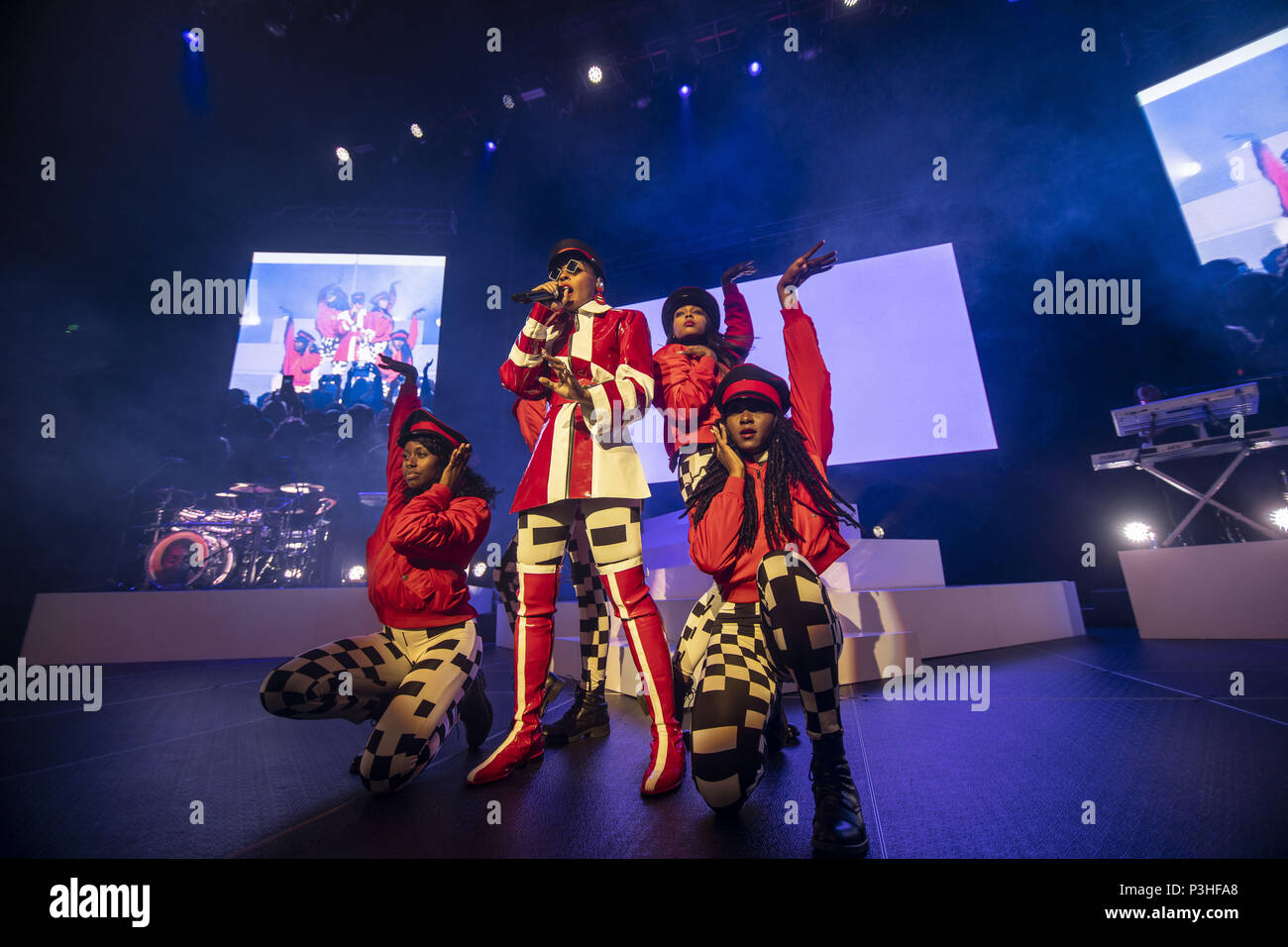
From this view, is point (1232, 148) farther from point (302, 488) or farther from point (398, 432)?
point (302, 488)

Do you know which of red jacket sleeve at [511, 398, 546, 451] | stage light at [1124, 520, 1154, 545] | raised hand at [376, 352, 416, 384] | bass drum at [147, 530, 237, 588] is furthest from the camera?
bass drum at [147, 530, 237, 588]

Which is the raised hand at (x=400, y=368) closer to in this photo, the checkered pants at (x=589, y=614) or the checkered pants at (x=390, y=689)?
the checkered pants at (x=589, y=614)

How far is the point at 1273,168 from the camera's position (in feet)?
12.3

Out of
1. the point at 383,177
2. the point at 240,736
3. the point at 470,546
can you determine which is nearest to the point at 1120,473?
the point at 470,546

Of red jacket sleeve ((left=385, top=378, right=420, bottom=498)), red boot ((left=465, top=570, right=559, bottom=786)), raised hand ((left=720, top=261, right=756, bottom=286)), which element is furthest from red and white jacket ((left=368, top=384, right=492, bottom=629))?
raised hand ((left=720, top=261, right=756, bottom=286))

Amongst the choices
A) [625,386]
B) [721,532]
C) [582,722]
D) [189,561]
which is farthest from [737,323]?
[189,561]

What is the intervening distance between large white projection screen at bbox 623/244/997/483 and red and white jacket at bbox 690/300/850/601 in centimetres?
267

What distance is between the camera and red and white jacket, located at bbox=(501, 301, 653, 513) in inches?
51.8

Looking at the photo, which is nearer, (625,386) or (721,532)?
(721,532)

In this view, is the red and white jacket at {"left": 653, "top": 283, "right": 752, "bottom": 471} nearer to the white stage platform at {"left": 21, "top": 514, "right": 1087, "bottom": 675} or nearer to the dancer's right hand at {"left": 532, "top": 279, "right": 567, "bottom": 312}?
the dancer's right hand at {"left": 532, "top": 279, "right": 567, "bottom": 312}

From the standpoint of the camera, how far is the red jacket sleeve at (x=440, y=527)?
1310 millimetres

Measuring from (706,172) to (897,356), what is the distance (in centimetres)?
318

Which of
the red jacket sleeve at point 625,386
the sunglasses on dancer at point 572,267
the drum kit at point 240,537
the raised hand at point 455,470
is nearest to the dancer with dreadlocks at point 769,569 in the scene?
the red jacket sleeve at point 625,386

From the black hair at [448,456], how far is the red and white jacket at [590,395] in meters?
0.28
